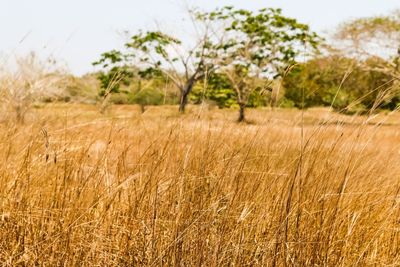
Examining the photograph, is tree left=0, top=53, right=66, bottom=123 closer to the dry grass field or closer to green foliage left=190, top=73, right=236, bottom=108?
the dry grass field

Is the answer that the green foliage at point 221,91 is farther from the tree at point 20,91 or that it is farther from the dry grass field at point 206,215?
the dry grass field at point 206,215

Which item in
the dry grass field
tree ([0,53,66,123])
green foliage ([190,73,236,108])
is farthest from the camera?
green foliage ([190,73,236,108])

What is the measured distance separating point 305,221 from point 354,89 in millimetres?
27898

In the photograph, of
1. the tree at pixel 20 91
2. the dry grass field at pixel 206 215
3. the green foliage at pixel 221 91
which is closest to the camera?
the dry grass field at pixel 206 215

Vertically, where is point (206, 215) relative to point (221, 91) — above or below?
below

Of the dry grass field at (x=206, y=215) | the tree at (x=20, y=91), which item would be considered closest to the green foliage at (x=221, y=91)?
the tree at (x=20, y=91)

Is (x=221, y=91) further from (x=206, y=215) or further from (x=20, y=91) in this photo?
(x=206, y=215)

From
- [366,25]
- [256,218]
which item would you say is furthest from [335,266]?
[366,25]

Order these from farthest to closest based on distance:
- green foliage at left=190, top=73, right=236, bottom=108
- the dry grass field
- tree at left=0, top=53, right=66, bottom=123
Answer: green foliage at left=190, top=73, right=236, bottom=108, tree at left=0, top=53, right=66, bottom=123, the dry grass field

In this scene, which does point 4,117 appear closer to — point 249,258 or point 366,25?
point 249,258

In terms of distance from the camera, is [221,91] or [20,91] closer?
[20,91]

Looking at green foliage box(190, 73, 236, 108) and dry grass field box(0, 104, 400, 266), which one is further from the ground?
green foliage box(190, 73, 236, 108)

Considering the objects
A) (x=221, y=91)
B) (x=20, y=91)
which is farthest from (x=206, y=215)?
(x=221, y=91)

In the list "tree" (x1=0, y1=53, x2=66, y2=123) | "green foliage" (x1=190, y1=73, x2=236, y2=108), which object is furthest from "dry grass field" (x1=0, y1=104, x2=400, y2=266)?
"green foliage" (x1=190, y1=73, x2=236, y2=108)
